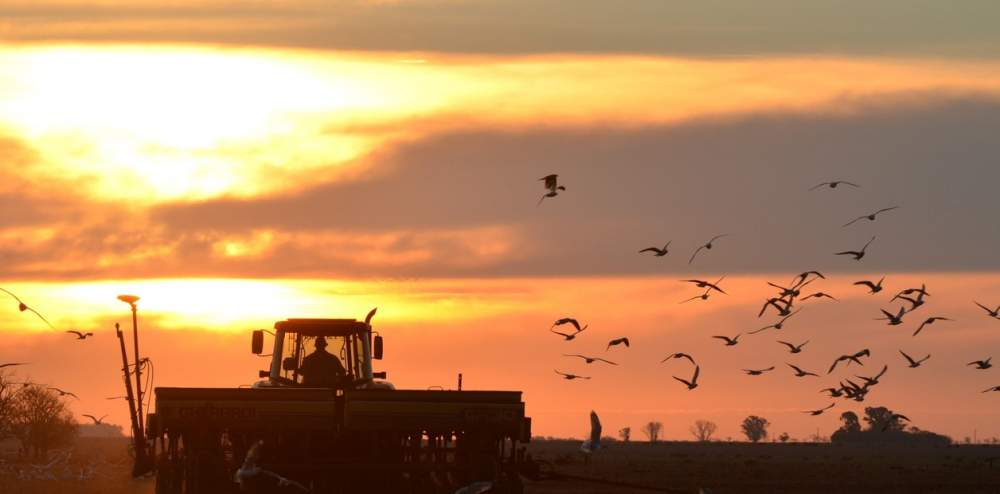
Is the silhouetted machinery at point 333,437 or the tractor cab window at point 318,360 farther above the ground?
the tractor cab window at point 318,360

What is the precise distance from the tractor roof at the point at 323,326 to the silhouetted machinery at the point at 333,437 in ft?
8.45

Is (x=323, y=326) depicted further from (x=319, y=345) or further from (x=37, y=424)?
(x=37, y=424)

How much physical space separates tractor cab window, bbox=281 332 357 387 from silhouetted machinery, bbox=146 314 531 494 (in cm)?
204

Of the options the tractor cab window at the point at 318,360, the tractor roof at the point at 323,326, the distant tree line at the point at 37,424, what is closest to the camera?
the tractor cab window at the point at 318,360

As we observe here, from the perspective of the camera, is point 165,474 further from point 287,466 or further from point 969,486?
point 969,486

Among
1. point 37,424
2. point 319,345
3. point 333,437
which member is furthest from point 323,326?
point 37,424

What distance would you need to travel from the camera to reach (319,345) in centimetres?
2984

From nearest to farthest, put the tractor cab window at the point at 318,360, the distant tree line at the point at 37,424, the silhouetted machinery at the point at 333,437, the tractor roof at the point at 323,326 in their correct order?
the silhouetted machinery at the point at 333,437 < the tractor cab window at the point at 318,360 < the tractor roof at the point at 323,326 < the distant tree line at the point at 37,424

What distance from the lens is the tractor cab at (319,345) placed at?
29859 mm

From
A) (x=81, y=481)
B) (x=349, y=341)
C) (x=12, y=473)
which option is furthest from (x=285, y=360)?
(x=12, y=473)

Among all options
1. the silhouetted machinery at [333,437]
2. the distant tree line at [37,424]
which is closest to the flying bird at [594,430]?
the silhouetted machinery at [333,437]

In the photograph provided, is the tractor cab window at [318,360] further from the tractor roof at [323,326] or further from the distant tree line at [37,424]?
the distant tree line at [37,424]

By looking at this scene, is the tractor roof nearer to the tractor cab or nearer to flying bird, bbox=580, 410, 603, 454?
the tractor cab

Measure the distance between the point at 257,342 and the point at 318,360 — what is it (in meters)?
1.17
